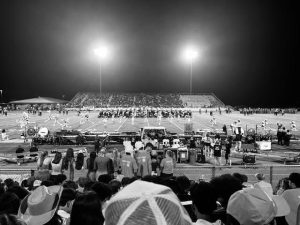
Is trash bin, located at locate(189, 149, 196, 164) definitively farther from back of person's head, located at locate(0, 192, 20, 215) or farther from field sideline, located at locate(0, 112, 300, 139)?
field sideline, located at locate(0, 112, 300, 139)

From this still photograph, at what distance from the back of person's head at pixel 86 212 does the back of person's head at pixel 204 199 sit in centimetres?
89

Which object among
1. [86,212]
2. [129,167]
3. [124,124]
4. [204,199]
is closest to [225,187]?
[204,199]

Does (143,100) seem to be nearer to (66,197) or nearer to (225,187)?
(66,197)

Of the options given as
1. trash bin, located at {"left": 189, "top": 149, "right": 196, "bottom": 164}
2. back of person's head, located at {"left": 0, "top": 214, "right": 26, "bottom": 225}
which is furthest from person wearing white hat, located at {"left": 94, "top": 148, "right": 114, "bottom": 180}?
trash bin, located at {"left": 189, "top": 149, "right": 196, "bottom": 164}

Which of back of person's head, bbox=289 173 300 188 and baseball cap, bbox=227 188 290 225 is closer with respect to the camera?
baseball cap, bbox=227 188 290 225

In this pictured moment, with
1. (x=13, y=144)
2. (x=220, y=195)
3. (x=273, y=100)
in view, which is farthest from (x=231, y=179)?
(x=273, y=100)

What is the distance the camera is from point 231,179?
438cm

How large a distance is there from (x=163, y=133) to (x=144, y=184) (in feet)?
65.2

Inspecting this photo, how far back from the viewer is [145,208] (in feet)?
5.17

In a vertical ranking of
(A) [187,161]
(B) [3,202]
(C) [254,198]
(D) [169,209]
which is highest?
(D) [169,209]

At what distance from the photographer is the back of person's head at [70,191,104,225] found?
2.90 meters

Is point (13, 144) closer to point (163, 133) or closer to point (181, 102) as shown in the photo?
point (163, 133)

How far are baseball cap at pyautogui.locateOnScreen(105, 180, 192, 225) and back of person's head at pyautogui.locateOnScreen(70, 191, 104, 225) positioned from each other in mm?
1331

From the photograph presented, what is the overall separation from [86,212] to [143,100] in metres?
103
